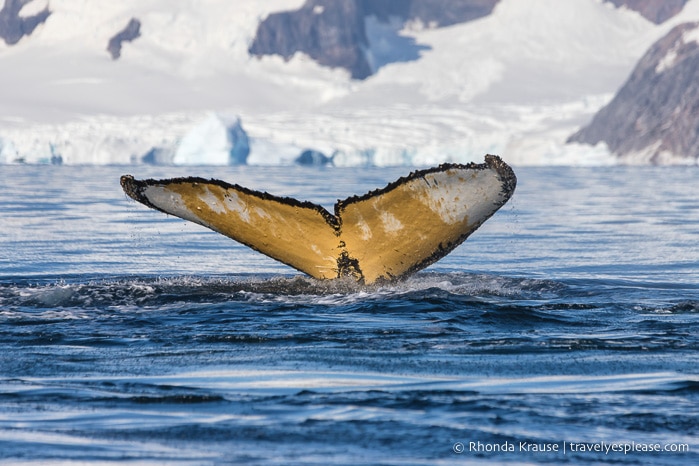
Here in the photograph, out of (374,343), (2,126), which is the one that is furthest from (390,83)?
(374,343)

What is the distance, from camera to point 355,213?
733 cm

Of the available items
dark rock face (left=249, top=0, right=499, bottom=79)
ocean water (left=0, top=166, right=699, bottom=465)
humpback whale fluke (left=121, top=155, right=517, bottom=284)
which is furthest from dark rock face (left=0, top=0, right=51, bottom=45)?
humpback whale fluke (left=121, top=155, right=517, bottom=284)

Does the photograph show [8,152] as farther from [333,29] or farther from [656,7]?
[656,7]

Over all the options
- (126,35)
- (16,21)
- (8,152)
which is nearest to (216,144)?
(8,152)

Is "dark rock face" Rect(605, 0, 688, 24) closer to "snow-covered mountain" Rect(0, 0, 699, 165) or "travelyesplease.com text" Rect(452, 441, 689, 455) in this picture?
"snow-covered mountain" Rect(0, 0, 699, 165)

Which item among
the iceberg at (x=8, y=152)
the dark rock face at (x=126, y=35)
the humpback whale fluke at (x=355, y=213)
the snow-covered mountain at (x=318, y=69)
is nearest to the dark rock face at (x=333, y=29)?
the snow-covered mountain at (x=318, y=69)

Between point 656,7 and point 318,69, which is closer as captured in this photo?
point 318,69

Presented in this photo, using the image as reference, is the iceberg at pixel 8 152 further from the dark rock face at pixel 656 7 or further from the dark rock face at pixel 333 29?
the dark rock face at pixel 656 7

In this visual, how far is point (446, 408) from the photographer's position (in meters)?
4.71

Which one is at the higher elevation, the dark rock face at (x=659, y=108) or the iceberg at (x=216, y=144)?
the dark rock face at (x=659, y=108)

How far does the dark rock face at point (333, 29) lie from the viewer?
538 feet

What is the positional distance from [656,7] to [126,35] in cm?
7720

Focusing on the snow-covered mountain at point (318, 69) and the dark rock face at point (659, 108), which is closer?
the dark rock face at point (659, 108)

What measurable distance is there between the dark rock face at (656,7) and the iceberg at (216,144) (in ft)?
374
